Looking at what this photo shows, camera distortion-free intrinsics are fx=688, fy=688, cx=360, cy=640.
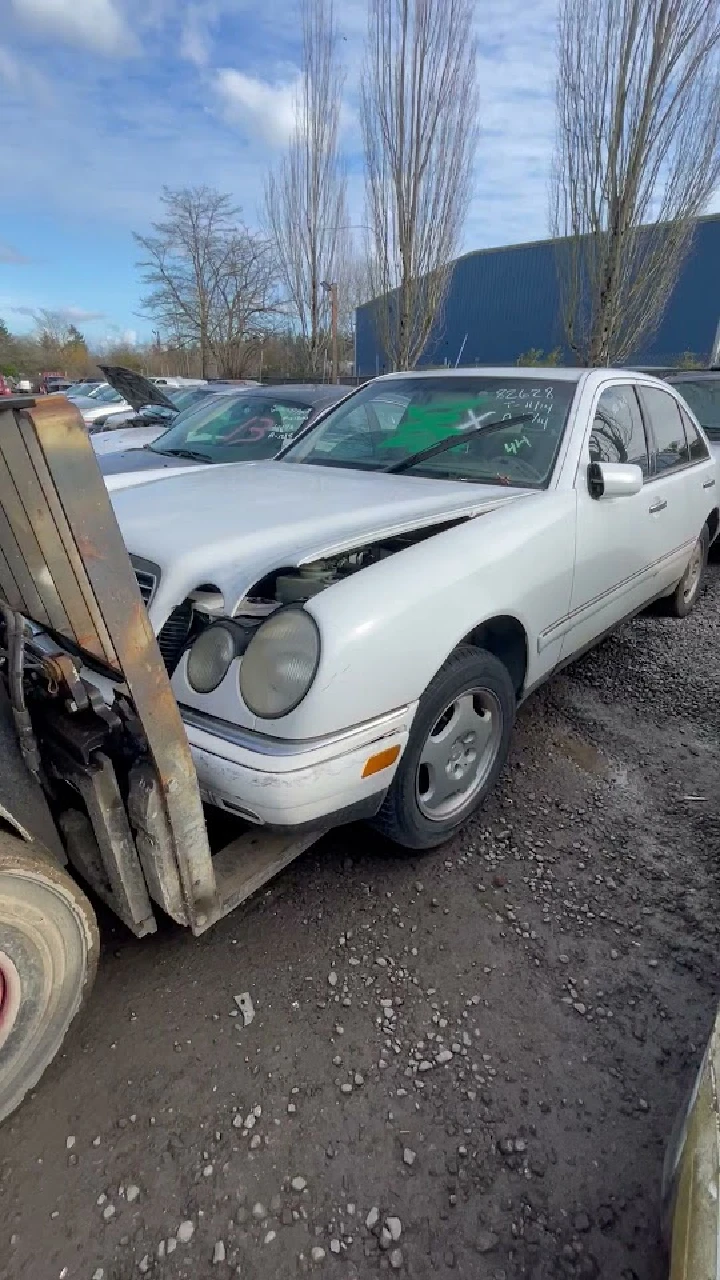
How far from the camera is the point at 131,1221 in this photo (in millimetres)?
1477

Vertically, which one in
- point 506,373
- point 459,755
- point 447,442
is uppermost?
A: point 506,373

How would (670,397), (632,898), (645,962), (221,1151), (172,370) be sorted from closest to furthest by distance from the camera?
1. (221,1151)
2. (645,962)
3. (632,898)
4. (670,397)
5. (172,370)

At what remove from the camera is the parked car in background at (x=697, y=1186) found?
996 mm

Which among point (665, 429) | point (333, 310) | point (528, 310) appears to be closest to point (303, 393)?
point (665, 429)

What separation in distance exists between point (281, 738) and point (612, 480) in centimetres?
188

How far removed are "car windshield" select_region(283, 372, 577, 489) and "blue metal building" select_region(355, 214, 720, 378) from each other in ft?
65.0

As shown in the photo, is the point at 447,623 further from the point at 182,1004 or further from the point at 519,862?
the point at 182,1004

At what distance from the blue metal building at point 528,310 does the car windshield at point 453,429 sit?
19.8m

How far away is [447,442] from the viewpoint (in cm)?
321

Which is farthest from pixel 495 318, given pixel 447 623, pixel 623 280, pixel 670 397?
pixel 447 623

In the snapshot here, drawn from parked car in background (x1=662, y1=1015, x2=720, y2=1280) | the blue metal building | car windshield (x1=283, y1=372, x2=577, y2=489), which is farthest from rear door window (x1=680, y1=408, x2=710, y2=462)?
the blue metal building

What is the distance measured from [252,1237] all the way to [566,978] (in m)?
1.08

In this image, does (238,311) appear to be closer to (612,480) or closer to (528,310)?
(528,310)

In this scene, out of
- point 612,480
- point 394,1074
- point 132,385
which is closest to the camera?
point 394,1074
